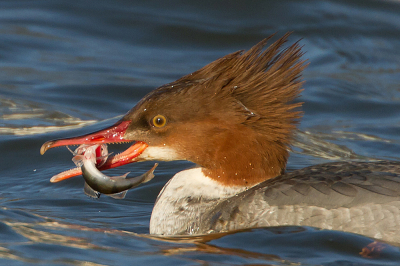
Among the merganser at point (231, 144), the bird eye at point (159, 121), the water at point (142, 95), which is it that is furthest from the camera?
the bird eye at point (159, 121)

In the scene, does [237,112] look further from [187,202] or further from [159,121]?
[187,202]

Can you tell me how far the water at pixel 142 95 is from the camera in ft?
13.1

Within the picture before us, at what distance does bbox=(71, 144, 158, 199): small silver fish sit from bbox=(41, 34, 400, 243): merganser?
9 centimetres

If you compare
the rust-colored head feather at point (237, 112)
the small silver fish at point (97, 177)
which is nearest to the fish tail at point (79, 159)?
the small silver fish at point (97, 177)

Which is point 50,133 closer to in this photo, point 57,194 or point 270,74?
point 57,194

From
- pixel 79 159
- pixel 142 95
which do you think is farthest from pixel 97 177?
pixel 142 95

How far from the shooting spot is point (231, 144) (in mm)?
4504

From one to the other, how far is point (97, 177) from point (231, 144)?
96 centimetres

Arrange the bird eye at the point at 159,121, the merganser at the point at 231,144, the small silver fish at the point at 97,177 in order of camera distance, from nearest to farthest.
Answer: the merganser at the point at 231,144, the small silver fish at the point at 97,177, the bird eye at the point at 159,121

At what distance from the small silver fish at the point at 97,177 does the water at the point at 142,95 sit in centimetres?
30

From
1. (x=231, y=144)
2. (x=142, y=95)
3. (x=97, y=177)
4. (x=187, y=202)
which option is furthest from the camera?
(x=142, y=95)

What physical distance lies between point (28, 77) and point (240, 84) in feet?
17.2

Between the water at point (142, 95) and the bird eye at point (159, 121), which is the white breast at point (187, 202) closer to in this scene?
the water at point (142, 95)

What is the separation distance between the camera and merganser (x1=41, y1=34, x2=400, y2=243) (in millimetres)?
4246
